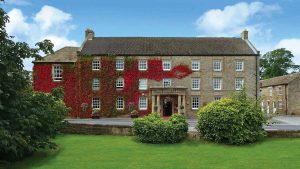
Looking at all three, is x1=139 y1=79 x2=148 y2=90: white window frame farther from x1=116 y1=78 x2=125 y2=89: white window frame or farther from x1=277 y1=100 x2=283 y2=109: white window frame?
x1=277 y1=100 x2=283 y2=109: white window frame

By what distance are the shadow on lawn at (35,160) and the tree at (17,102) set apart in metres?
0.50

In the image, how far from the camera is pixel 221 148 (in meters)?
22.7

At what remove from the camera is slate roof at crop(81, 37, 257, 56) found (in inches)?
1873

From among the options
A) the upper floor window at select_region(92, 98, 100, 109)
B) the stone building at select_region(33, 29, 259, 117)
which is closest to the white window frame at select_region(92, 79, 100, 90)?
the stone building at select_region(33, 29, 259, 117)

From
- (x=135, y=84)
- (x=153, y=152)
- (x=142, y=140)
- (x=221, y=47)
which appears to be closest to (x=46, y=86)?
(x=135, y=84)

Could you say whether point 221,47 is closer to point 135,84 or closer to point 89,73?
point 135,84

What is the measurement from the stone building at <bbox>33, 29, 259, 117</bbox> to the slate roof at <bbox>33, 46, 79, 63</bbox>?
124 mm

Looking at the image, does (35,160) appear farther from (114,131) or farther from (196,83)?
(196,83)

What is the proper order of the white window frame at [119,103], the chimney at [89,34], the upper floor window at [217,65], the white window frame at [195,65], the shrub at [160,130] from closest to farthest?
the shrub at [160,130] < the white window frame at [119,103] < the white window frame at [195,65] < the upper floor window at [217,65] < the chimney at [89,34]

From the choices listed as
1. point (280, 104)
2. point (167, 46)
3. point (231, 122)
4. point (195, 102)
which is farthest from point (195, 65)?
point (231, 122)

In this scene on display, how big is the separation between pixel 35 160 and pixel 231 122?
1218 cm

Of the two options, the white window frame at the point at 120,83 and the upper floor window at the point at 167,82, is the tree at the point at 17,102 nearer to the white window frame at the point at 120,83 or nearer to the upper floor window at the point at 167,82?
the white window frame at the point at 120,83

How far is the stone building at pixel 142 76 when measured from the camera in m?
47.0

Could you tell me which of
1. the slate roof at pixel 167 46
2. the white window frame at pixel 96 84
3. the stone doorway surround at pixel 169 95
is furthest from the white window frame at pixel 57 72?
the stone doorway surround at pixel 169 95
